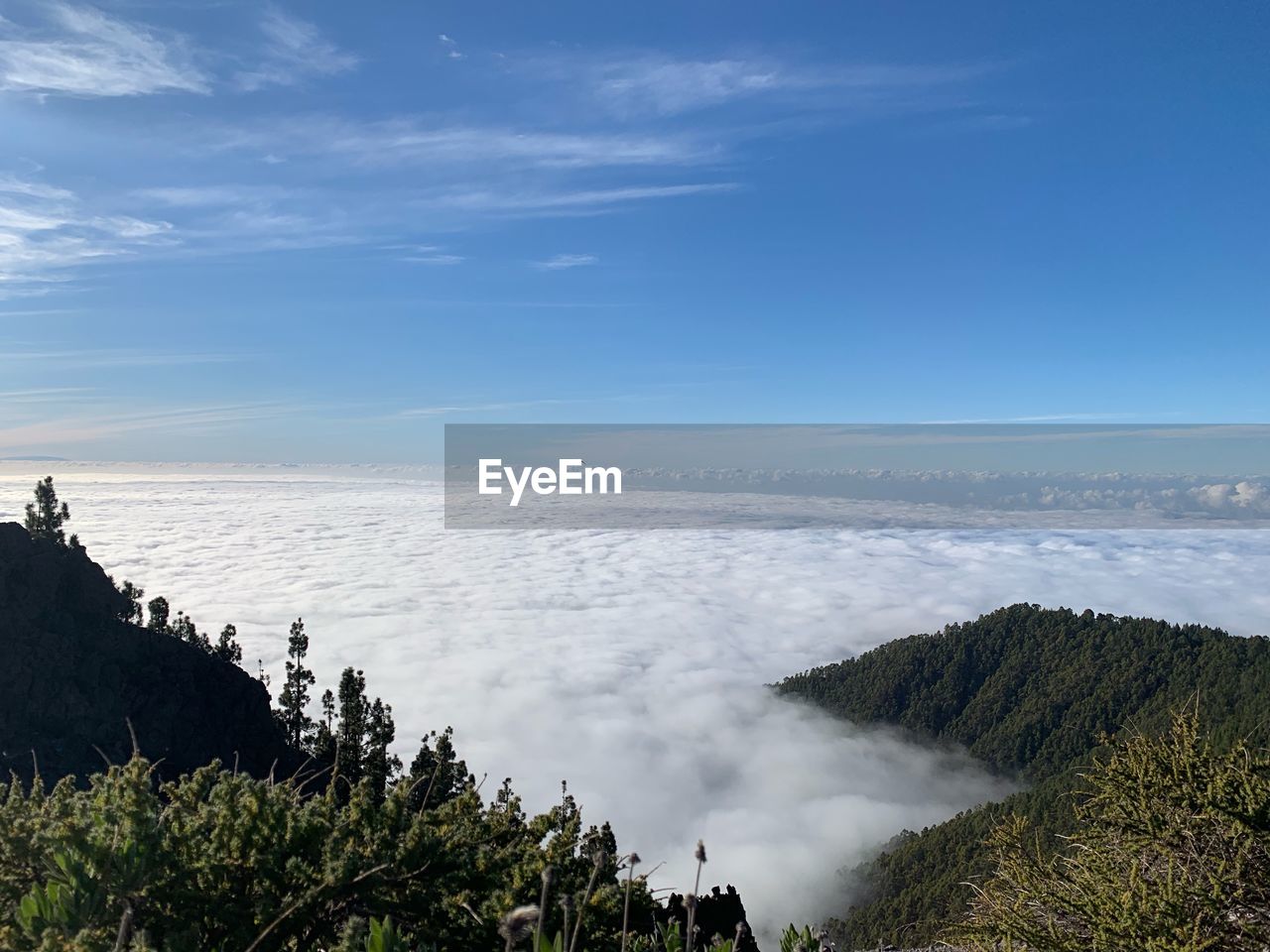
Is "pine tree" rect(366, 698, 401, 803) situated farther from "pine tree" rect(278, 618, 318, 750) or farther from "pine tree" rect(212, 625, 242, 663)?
"pine tree" rect(212, 625, 242, 663)

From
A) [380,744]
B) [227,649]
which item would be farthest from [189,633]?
[380,744]

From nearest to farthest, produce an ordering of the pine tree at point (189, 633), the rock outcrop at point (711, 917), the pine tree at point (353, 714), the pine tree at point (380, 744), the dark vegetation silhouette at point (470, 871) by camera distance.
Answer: the dark vegetation silhouette at point (470, 871), the rock outcrop at point (711, 917), the pine tree at point (380, 744), the pine tree at point (353, 714), the pine tree at point (189, 633)

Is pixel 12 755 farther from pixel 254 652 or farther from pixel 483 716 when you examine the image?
pixel 483 716

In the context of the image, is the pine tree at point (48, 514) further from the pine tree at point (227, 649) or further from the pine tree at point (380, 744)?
the pine tree at point (380, 744)

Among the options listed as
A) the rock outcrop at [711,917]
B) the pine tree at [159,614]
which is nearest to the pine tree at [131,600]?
the pine tree at [159,614]

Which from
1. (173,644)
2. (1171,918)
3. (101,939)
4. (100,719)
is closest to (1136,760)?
(1171,918)

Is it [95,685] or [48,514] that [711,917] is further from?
[48,514]
